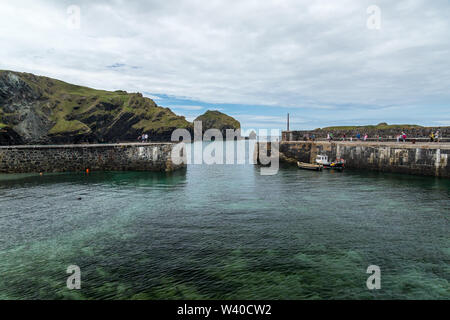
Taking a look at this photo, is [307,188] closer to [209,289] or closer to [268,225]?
[268,225]

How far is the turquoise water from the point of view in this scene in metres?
9.57

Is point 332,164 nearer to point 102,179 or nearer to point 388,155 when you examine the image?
point 388,155

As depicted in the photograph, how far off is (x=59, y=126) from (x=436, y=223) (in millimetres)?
145270

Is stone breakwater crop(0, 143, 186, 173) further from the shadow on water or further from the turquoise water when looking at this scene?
the turquoise water

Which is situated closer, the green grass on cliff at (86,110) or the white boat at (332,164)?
the white boat at (332,164)

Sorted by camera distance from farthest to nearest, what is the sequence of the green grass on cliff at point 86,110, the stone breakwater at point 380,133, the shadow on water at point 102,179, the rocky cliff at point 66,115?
1. the green grass on cliff at point 86,110
2. the rocky cliff at point 66,115
3. the stone breakwater at point 380,133
4. the shadow on water at point 102,179

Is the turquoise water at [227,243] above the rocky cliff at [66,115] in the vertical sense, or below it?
below

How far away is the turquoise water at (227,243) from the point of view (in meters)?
9.57

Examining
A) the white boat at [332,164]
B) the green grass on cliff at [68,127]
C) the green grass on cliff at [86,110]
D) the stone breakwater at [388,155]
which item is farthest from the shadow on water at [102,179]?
the green grass on cliff at [86,110]

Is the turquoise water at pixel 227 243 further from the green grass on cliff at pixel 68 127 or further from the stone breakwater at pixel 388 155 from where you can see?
the green grass on cliff at pixel 68 127

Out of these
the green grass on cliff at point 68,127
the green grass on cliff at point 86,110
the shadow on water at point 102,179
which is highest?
the green grass on cliff at point 86,110

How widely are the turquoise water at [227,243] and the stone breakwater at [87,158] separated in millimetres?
15345
